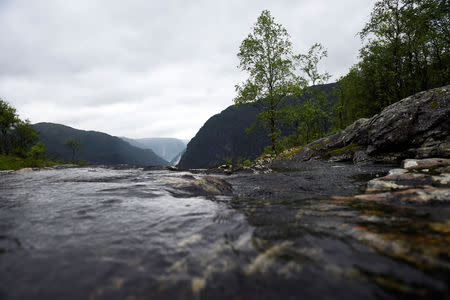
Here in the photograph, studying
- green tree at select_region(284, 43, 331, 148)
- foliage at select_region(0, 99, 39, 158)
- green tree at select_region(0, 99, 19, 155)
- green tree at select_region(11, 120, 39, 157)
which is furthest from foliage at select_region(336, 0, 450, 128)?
green tree at select_region(11, 120, 39, 157)

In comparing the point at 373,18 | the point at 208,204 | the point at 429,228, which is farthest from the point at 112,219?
the point at 373,18

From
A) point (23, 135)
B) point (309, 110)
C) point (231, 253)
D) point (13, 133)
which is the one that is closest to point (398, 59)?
point (309, 110)

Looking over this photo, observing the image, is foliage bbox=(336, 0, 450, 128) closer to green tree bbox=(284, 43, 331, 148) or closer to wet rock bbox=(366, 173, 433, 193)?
green tree bbox=(284, 43, 331, 148)

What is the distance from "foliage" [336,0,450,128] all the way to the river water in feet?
101

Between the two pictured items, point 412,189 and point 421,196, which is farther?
point 412,189

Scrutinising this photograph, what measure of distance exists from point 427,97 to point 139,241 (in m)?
15.8

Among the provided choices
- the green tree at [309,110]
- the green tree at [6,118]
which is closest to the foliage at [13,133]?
the green tree at [6,118]

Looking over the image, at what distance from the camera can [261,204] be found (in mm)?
4414

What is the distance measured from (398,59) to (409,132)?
26.4m

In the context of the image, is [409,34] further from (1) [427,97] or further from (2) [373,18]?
(1) [427,97]

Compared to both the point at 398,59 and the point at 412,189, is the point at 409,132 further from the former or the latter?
the point at 398,59

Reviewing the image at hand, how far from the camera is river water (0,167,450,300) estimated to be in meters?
1.63

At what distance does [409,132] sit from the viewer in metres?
10.5

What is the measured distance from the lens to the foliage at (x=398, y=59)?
82.3 ft
